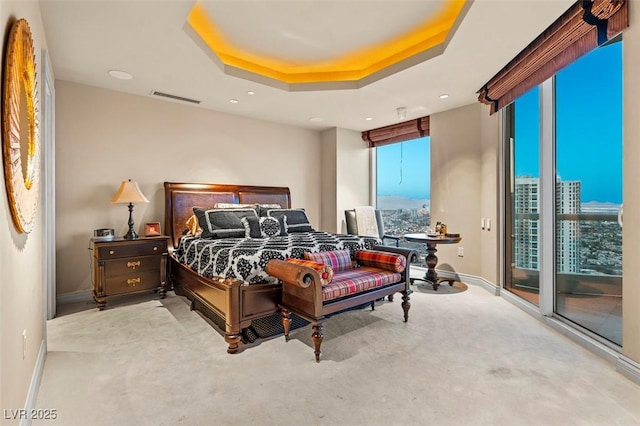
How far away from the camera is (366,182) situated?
20.5 ft

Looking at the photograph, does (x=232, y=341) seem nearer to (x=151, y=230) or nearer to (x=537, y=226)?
(x=151, y=230)

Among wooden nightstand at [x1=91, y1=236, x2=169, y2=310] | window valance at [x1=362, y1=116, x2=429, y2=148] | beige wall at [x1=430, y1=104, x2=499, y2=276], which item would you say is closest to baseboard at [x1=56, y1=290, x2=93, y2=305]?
wooden nightstand at [x1=91, y1=236, x2=169, y2=310]

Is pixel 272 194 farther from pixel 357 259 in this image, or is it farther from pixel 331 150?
pixel 357 259

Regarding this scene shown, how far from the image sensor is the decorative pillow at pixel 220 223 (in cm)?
374

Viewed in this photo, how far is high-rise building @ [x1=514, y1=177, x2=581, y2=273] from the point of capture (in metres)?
2.85

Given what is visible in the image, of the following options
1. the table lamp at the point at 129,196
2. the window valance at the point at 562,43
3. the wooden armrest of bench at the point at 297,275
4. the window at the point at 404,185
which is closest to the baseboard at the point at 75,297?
the table lamp at the point at 129,196

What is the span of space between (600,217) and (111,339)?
426 centimetres

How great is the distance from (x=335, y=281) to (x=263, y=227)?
1638 mm

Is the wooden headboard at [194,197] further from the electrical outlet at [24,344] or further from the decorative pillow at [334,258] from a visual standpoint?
the electrical outlet at [24,344]

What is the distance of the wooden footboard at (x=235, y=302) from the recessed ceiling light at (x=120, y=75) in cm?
241

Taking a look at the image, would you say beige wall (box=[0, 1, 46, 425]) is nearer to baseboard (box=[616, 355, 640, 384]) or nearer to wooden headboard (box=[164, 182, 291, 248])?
wooden headboard (box=[164, 182, 291, 248])

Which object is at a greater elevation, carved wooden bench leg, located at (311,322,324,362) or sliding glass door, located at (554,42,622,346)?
sliding glass door, located at (554,42,622,346)

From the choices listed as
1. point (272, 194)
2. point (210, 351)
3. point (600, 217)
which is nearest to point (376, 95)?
point (272, 194)

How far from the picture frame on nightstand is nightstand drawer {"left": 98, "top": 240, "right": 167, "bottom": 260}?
1.00ft
